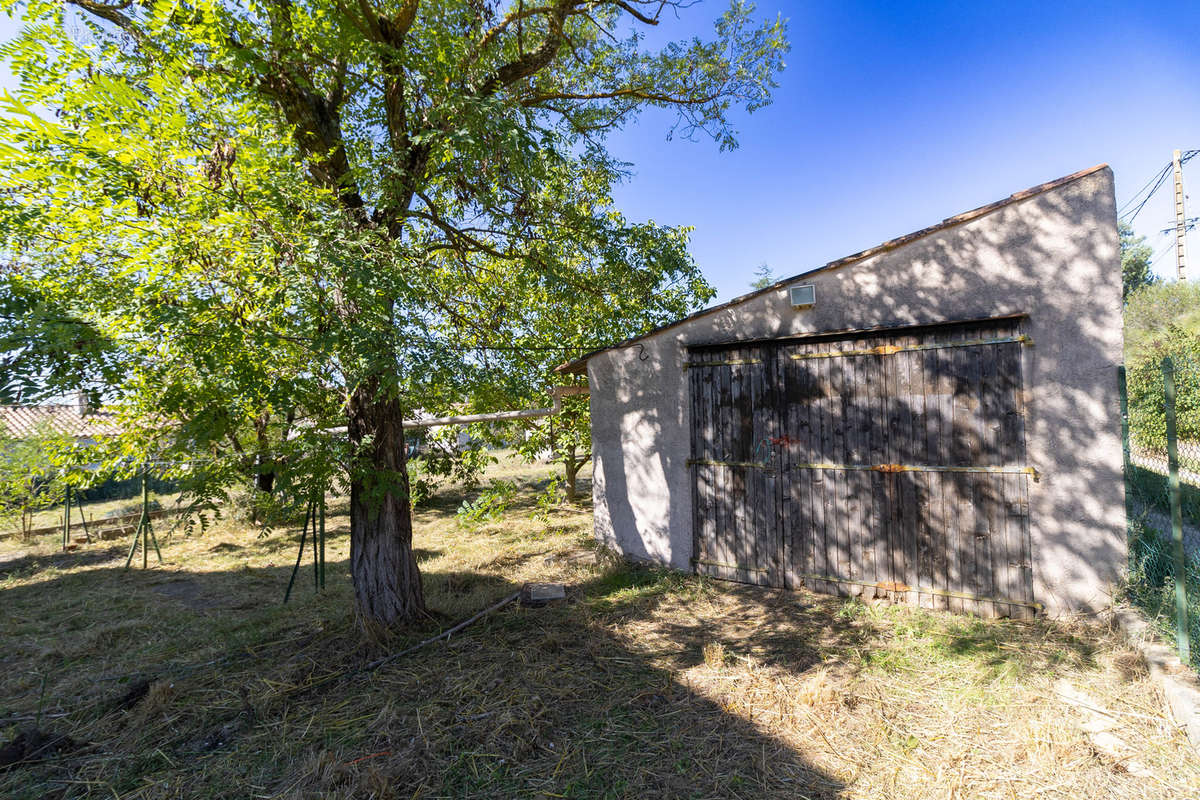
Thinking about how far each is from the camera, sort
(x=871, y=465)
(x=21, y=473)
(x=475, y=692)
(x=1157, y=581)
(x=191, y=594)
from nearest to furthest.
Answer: (x=475, y=692), (x=1157, y=581), (x=871, y=465), (x=191, y=594), (x=21, y=473)

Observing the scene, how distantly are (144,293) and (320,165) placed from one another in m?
2.01

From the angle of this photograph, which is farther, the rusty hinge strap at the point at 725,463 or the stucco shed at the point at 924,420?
the rusty hinge strap at the point at 725,463

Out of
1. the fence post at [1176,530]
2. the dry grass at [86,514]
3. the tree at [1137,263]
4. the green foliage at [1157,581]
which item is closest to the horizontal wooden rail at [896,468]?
the green foliage at [1157,581]

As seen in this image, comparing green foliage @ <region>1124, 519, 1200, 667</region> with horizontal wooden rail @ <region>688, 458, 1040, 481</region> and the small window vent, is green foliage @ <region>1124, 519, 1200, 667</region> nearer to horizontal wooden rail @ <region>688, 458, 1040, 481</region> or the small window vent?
horizontal wooden rail @ <region>688, 458, 1040, 481</region>

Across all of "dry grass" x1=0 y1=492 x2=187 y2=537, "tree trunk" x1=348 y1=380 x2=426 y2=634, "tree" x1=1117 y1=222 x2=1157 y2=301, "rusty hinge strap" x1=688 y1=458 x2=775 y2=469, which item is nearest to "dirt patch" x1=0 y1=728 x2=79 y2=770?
"tree trunk" x1=348 y1=380 x2=426 y2=634

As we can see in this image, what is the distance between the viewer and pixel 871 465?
4.67m

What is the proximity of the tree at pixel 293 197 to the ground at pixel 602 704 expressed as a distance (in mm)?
Answer: 1005

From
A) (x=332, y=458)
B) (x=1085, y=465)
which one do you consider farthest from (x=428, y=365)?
(x=1085, y=465)

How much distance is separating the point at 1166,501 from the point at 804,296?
15.1ft

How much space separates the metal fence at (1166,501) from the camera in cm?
310

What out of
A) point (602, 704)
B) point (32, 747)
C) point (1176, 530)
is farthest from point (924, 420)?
point (32, 747)

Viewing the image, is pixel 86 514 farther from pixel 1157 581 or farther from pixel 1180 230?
pixel 1180 230

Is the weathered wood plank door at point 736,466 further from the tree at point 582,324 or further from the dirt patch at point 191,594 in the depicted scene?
the dirt patch at point 191,594

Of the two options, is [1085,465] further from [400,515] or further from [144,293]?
[144,293]
